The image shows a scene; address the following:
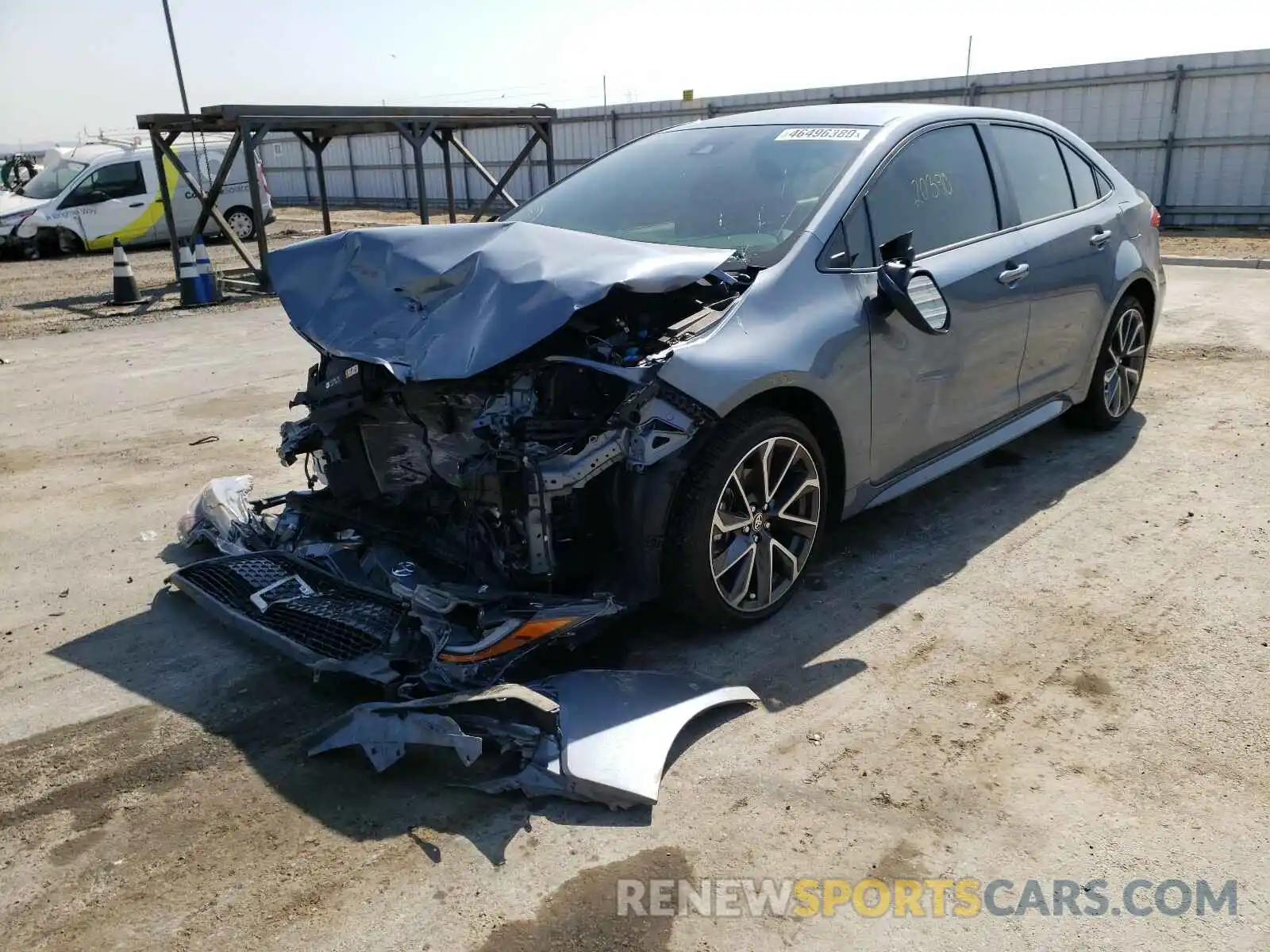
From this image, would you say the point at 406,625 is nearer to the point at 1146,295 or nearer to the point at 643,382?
the point at 643,382

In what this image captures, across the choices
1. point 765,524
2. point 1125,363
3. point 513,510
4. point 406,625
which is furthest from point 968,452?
point 406,625

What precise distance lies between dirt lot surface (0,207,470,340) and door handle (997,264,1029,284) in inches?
400

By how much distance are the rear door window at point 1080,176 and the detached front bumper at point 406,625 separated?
3.72m

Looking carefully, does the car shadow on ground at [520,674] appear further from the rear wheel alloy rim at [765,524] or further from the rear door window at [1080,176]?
the rear door window at [1080,176]

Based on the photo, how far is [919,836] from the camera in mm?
2682

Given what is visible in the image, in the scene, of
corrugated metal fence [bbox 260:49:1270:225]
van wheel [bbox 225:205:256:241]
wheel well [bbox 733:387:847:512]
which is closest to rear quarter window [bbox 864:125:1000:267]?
wheel well [bbox 733:387:847:512]

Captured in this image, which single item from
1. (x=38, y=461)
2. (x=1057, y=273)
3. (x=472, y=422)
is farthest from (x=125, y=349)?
(x=1057, y=273)

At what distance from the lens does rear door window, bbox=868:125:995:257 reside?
4.13 metres

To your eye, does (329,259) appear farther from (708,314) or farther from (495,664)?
(495,664)

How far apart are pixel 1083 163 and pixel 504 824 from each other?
4.79 m

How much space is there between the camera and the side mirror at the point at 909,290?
12.7 ft

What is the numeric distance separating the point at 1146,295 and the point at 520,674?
4543 mm

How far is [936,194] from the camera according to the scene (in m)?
4.40

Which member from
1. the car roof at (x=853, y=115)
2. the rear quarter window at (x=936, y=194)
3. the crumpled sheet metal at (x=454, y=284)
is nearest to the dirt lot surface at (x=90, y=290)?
the crumpled sheet metal at (x=454, y=284)
